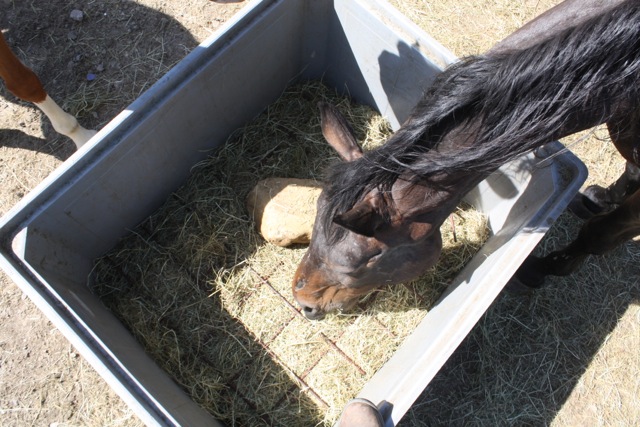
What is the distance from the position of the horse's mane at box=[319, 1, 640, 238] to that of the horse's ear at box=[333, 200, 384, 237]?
53 millimetres

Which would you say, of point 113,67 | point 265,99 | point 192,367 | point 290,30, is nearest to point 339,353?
point 192,367

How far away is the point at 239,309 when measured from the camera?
8.18ft

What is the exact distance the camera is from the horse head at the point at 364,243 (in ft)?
4.97

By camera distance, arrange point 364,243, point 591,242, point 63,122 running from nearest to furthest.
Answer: point 364,243
point 591,242
point 63,122

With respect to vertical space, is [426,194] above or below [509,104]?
below

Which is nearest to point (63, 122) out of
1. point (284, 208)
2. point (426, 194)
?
point (284, 208)

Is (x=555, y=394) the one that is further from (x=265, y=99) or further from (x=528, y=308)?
(x=265, y=99)

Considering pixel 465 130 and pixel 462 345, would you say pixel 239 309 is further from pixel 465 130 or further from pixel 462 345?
pixel 465 130

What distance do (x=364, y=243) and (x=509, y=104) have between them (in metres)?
0.62

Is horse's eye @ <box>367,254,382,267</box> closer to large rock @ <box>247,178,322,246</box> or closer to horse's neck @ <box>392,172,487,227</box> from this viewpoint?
horse's neck @ <box>392,172,487,227</box>

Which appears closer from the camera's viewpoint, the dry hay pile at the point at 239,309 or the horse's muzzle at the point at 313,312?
the horse's muzzle at the point at 313,312

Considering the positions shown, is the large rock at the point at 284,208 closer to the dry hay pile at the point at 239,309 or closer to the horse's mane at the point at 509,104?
the dry hay pile at the point at 239,309

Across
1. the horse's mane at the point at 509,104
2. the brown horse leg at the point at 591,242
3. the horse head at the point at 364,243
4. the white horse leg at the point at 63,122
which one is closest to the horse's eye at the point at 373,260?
the horse head at the point at 364,243

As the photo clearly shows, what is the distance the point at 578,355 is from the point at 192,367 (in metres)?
2.00
